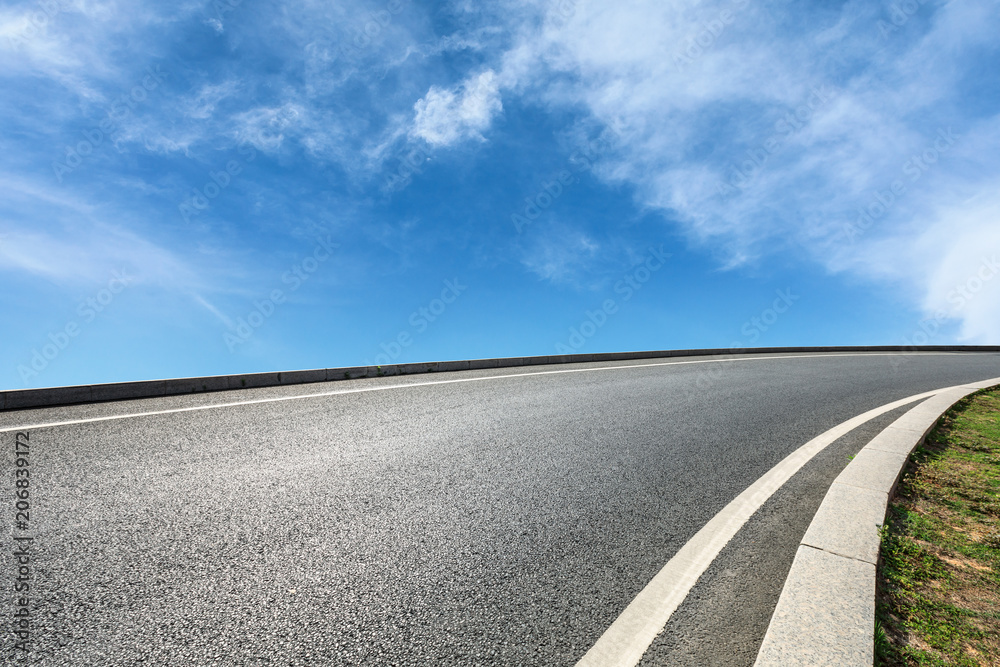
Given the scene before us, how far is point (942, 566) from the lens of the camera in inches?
112

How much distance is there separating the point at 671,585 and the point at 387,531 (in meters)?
1.63

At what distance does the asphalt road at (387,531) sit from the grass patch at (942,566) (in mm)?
491

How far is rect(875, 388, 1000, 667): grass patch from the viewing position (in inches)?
85.6

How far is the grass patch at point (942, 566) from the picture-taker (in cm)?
217

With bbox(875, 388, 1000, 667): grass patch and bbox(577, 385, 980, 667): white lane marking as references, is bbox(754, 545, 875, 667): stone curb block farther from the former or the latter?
bbox(577, 385, 980, 667): white lane marking

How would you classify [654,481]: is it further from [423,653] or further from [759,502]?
[423,653]

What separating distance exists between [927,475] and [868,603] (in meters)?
2.80

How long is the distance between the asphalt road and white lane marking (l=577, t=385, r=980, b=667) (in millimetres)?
51

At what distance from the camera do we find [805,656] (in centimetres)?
200

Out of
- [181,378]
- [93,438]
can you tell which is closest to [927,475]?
[93,438]

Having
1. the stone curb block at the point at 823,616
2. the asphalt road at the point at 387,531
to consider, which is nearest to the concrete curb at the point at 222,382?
the asphalt road at the point at 387,531

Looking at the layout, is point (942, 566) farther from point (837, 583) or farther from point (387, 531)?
point (387, 531)

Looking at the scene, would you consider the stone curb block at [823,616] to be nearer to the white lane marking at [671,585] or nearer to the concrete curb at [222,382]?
the white lane marking at [671,585]

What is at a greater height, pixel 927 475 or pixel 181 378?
pixel 181 378
